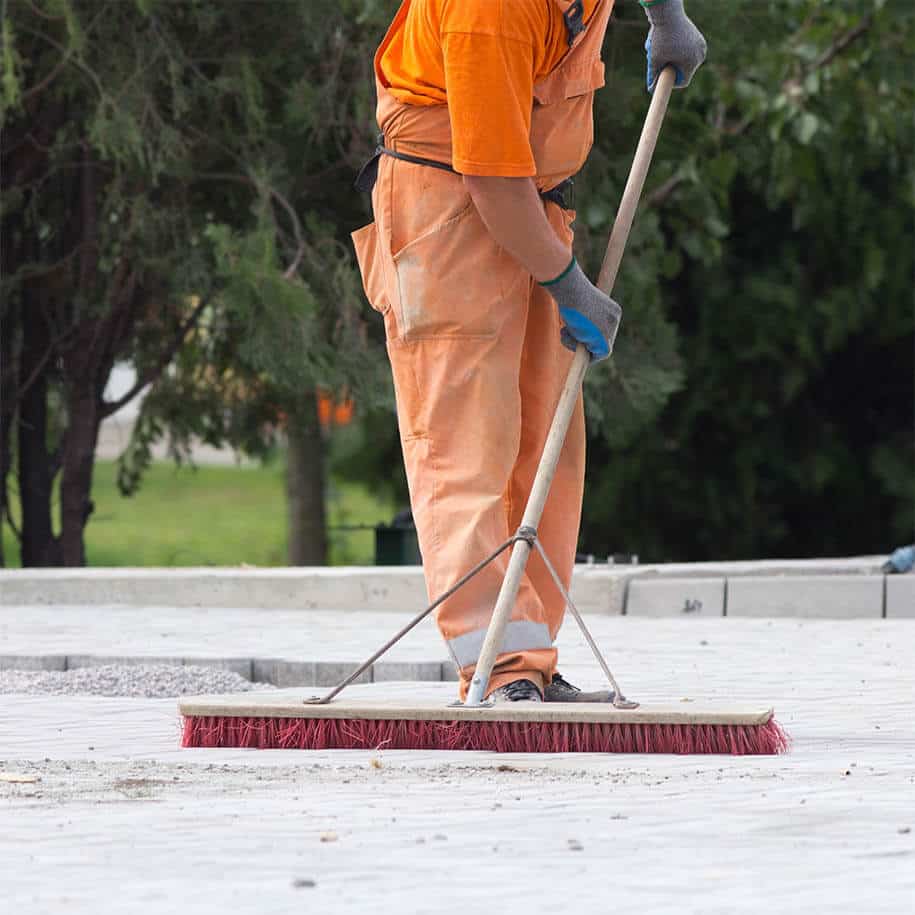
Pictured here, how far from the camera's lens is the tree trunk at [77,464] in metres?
12.2

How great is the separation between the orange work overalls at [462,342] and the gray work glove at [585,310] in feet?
0.43

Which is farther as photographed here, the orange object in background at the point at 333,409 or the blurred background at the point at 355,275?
the orange object in background at the point at 333,409

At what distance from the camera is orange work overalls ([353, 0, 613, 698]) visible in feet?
16.3

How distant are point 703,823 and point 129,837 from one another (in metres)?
0.94

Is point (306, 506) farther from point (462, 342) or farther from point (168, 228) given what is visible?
point (462, 342)

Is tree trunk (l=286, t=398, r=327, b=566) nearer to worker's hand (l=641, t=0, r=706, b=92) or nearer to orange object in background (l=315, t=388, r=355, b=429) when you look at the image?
orange object in background (l=315, t=388, r=355, b=429)

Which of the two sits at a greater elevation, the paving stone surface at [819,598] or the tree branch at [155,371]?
the tree branch at [155,371]

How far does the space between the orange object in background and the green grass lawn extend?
0.87m

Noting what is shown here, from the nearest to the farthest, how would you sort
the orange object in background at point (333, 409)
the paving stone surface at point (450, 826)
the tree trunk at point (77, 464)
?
1. the paving stone surface at point (450, 826)
2. the orange object in background at point (333, 409)
3. the tree trunk at point (77, 464)

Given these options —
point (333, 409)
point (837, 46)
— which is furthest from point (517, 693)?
point (837, 46)

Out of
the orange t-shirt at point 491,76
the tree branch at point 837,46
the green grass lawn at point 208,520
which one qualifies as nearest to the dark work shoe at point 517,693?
the orange t-shirt at point 491,76

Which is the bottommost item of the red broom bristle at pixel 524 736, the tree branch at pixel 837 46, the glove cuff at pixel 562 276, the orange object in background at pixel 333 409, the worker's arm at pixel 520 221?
the red broom bristle at pixel 524 736

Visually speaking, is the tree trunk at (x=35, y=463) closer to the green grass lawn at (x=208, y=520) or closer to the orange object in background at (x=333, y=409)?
the green grass lawn at (x=208, y=520)

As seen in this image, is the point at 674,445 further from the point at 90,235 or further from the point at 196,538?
the point at 196,538
